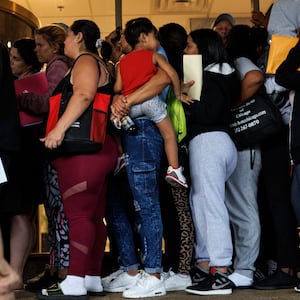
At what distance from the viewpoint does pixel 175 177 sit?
4172 mm

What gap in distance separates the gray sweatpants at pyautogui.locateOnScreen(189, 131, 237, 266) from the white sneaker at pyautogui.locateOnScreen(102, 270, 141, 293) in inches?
19.8

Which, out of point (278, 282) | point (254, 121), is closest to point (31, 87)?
point (254, 121)

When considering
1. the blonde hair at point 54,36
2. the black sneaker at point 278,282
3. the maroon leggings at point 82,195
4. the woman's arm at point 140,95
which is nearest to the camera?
the maroon leggings at point 82,195

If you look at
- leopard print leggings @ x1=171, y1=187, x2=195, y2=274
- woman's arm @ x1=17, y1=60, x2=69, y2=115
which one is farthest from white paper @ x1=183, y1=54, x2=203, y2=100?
woman's arm @ x1=17, y1=60, x2=69, y2=115

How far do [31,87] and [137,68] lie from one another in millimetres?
719

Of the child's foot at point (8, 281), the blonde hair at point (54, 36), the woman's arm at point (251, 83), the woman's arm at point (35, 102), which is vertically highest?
the blonde hair at point (54, 36)

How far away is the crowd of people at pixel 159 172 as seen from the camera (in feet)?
13.1

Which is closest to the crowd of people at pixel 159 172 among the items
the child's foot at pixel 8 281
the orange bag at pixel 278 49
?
the orange bag at pixel 278 49

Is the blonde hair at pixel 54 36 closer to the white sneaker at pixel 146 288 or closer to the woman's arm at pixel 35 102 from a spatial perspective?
the woman's arm at pixel 35 102

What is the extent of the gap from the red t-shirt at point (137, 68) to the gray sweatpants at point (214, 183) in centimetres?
51

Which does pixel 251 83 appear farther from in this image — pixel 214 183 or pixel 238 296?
pixel 238 296

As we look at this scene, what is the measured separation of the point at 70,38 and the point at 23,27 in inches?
105

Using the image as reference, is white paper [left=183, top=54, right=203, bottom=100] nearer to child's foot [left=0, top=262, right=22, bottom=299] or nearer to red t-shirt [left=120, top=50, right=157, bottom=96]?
red t-shirt [left=120, top=50, right=157, bottom=96]

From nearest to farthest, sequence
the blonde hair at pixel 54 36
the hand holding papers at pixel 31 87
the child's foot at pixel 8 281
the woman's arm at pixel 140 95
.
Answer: the child's foot at pixel 8 281 → the woman's arm at pixel 140 95 → the hand holding papers at pixel 31 87 → the blonde hair at pixel 54 36
